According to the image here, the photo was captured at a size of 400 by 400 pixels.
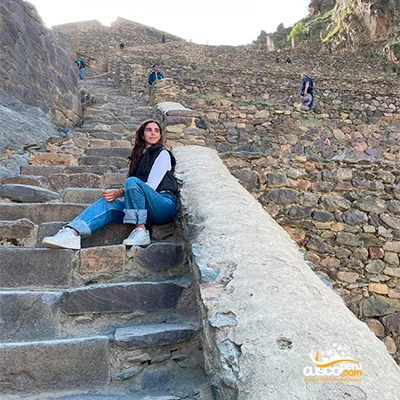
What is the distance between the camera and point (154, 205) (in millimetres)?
2578

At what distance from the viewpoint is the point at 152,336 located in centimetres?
176

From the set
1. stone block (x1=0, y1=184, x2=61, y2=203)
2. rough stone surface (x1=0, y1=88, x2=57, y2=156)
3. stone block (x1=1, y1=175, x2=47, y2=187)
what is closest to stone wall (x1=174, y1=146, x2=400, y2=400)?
stone block (x1=0, y1=184, x2=61, y2=203)

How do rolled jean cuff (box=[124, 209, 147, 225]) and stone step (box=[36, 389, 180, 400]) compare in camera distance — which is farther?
rolled jean cuff (box=[124, 209, 147, 225])

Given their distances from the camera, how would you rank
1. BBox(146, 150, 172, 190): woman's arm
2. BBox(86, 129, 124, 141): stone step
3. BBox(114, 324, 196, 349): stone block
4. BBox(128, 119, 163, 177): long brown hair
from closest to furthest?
BBox(114, 324, 196, 349): stone block → BBox(146, 150, 172, 190): woman's arm → BBox(128, 119, 163, 177): long brown hair → BBox(86, 129, 124, 141): stone step

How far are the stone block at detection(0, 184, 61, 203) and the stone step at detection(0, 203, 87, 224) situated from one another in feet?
0.83

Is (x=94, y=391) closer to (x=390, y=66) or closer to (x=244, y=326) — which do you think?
(x=244, y=326)

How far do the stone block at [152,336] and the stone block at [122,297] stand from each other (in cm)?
19

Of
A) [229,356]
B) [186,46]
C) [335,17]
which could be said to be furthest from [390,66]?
[229,356]

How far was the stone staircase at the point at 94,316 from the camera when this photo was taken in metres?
1.64

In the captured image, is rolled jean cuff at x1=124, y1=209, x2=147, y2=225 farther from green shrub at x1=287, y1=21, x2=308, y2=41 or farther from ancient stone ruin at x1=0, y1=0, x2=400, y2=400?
green shrub at x1=287, y1=21, x2=308, y2=41

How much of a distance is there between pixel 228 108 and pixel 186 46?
16.3 m

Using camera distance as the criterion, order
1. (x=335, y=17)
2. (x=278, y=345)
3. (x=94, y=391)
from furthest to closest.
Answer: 1. (x=335, y=17)
2. (x=94, y=391)
3. (x=278, y=345)

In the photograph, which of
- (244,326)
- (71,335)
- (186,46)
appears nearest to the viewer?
(244,326)

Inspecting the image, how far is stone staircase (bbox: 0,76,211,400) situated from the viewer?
1.64 meters
